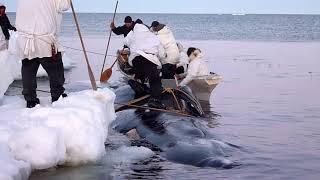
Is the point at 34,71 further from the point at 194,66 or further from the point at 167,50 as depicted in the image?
the point at 167,50

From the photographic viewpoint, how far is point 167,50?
17156mm

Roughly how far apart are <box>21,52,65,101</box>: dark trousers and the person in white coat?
7.54 metres

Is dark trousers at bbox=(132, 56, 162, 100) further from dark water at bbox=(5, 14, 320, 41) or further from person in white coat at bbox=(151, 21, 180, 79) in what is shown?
dark water at bbox=(5, 14, 320, 41)

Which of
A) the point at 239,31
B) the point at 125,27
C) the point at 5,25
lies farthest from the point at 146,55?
the point at 239,31

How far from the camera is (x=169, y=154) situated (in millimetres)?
9695

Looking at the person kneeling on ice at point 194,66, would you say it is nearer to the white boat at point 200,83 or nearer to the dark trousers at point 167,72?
the white boat at point 200,83

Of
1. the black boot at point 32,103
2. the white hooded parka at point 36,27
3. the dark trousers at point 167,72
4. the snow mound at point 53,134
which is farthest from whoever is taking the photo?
the dark trousers at point 167,72

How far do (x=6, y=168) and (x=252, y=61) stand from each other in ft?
95.5

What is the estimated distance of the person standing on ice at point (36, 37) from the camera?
29.9 ft

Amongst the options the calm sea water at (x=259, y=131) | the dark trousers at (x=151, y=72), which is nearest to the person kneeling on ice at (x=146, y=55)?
the dark trousers at (x=151, y=72)

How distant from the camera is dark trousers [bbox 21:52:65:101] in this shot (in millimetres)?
9375

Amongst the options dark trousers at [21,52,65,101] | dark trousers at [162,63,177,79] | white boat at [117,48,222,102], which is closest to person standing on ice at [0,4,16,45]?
white boat at [117,48,222,102]

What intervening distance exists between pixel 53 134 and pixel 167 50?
9994 millimetres

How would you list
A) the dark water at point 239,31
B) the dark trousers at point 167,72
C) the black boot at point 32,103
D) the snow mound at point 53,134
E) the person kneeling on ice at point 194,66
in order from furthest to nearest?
the dark water at point 239,31, the dark trousers at point 167,72, the person kneeling on ice at point 194,66, the black boot at point 32,103, the snow mound at point 53,134
